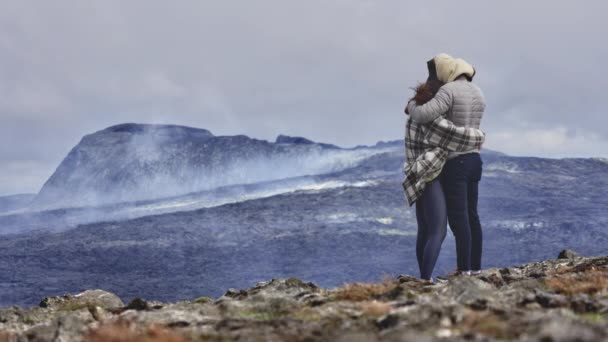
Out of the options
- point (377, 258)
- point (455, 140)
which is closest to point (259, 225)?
point (377, 258)

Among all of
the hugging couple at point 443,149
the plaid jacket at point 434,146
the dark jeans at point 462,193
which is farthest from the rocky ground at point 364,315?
the plaid jacket at point 434,146

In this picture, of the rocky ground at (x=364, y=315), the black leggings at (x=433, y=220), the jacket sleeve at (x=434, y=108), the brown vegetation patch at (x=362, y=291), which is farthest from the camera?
the black leggings at (x=433, y=220)

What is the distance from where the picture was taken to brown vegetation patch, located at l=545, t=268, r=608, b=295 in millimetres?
9578

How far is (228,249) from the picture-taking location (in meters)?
77.0

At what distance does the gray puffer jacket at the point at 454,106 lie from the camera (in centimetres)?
1108

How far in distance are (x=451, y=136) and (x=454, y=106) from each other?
388mm

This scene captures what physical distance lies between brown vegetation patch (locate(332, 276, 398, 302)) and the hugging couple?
1.47 metres

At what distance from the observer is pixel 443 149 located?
1118 centimetres

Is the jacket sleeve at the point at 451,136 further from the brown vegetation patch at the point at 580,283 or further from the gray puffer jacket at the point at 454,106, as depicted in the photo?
the brown vegetation patch at the point at 580,283

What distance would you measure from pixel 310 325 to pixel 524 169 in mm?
119558

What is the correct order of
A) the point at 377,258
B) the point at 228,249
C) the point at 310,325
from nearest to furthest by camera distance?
the point at 310,325 < the point at 377,258 < the point at 228,249

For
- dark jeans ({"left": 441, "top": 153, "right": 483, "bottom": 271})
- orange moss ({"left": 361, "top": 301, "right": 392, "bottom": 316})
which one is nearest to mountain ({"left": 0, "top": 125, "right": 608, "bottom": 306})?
dark jeans ({"left": 441, "top": 153, "right": 483, "bottom": 271})

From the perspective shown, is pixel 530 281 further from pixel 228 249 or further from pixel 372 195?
pixel 372 195

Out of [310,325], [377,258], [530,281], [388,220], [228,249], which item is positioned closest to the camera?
[310,325]
